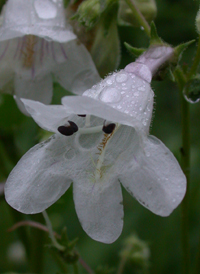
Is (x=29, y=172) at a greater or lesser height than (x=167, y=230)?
greater

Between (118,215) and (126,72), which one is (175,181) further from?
(126,72)

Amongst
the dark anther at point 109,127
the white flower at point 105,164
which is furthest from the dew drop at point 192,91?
the dark anther at point 109,127

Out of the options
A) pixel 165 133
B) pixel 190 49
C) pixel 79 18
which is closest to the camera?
pixel 79 18

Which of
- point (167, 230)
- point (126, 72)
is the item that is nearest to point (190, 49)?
point (167, 230)

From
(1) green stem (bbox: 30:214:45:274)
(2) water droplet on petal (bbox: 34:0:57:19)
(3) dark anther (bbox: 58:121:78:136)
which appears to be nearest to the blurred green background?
(1) green stem (bbox: 30:214:45:274)

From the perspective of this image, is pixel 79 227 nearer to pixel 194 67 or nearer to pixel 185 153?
pixel 185 153

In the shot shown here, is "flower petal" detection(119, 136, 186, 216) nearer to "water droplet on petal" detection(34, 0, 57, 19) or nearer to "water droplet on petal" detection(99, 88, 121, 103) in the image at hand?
"water droplet on petal" detection(99, 88, 121, 103)

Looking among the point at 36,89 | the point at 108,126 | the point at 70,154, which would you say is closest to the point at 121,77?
the point at 108,126
